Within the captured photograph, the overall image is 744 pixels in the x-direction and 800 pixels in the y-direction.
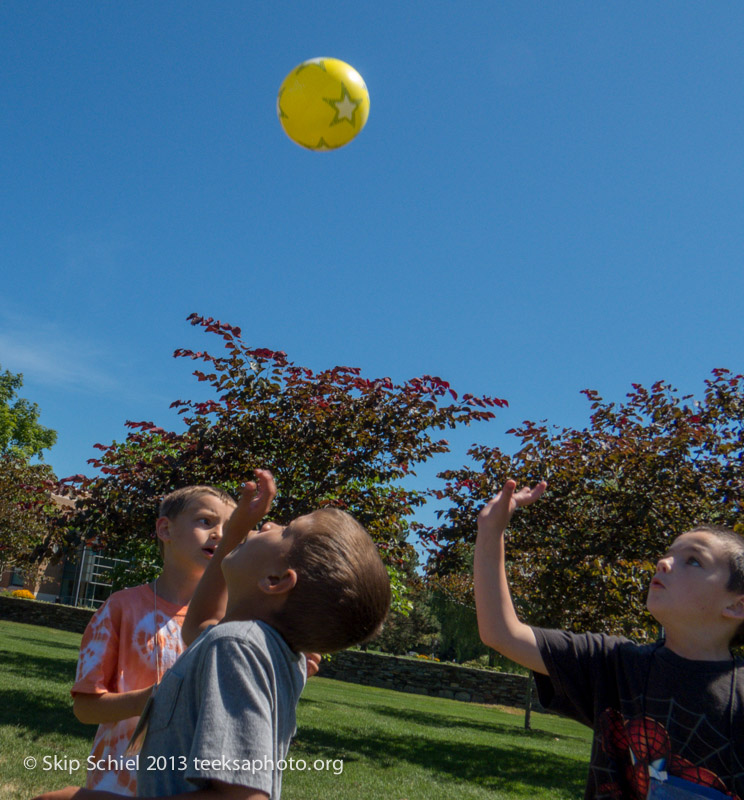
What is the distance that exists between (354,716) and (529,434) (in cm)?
725

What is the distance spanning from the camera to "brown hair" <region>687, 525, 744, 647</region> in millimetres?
2254

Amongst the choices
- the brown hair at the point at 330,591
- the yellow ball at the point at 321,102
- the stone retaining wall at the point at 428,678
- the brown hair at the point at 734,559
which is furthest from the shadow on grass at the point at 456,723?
the brown hair at the point at 330,591

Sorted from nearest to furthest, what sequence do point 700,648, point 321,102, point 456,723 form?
point 700,648, point 321,102, point 456,723

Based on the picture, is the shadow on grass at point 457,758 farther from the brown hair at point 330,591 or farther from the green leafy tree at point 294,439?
the brown hair at point 330,591

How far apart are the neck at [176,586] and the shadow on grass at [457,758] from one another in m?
6.18

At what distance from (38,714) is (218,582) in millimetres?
7773

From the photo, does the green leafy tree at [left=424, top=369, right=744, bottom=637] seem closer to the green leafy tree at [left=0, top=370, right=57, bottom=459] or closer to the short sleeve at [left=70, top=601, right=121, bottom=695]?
the short sleeve at [left=70, top=601, right=121, bottom=695]

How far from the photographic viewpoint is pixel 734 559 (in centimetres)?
228

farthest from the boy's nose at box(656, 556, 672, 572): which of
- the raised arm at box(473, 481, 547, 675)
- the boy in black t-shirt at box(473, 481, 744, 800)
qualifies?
the raised arm at box(473, 481, 547, 675)

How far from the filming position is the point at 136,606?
2.61 m

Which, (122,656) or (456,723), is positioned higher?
(122,656)

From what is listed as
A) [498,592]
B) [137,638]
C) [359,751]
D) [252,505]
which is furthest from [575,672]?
[359,751]

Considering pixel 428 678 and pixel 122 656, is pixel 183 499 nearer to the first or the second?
pixel 122 656

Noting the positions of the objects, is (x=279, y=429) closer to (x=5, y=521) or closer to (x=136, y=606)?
(x=136, y=606)
